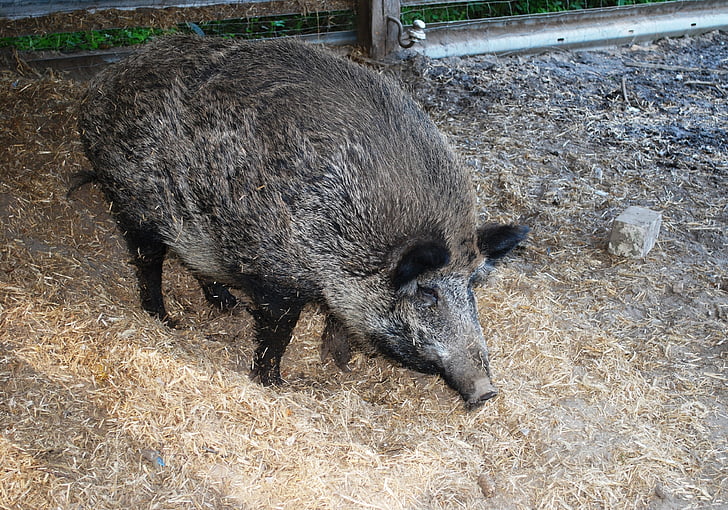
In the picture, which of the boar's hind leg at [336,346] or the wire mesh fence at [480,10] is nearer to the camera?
the boar's hind leg at [336,346]

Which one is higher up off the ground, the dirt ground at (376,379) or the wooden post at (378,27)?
the wooden post at (378,27)

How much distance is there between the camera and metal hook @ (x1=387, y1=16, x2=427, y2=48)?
7602mm

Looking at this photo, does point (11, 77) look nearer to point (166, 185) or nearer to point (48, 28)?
point (48, 28)

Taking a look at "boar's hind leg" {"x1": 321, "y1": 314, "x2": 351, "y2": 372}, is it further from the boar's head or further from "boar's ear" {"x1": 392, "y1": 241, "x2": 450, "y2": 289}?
"boar's ear" {"x1": 392, "y1": 241, "x2": 450, "y2": 289}

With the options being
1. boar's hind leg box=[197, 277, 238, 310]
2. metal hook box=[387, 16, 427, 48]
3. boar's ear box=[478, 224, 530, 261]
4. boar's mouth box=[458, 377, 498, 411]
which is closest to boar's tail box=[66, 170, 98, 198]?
boar's hind leg box=[197, 277, 238, 310]

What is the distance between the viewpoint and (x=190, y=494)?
3.29 meters

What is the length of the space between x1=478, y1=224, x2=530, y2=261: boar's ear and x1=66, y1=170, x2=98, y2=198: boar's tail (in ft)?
8.81

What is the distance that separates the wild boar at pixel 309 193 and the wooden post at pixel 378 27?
378 centimetres

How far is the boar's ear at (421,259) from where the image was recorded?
3328mm

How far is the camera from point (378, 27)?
25.5 ft

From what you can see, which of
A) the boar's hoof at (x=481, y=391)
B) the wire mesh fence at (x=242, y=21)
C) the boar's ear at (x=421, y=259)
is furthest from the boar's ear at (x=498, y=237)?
the wire mesh fence at (x=242, y=21)

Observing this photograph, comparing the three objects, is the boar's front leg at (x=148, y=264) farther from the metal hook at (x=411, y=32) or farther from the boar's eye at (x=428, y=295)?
the metal hook at (x=411, y=32)

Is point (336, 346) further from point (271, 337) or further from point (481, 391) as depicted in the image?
point (481, 391)

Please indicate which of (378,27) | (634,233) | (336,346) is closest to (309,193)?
(336,346)
